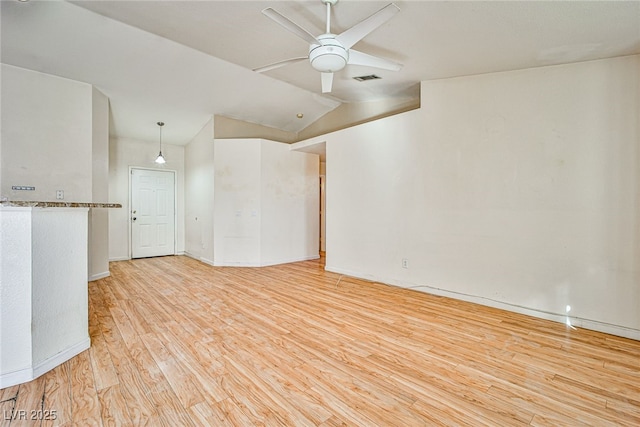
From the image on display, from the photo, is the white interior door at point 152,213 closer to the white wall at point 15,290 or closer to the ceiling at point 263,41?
the ceiling at point 263,41

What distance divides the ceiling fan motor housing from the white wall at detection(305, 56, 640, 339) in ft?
6.05

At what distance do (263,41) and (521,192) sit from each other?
3419 mm

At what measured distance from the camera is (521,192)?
312 centimetres

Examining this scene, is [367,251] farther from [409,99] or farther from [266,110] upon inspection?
[266,110]

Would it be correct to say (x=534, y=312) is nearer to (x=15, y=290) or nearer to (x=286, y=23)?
(x=286, y=23)

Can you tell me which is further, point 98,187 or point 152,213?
point 152,213

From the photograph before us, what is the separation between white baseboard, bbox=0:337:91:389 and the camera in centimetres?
174

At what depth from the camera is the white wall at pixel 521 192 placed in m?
2.63

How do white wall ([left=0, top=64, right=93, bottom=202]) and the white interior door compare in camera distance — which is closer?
white wall ([left=0, top=64, right=93, bottom=202])

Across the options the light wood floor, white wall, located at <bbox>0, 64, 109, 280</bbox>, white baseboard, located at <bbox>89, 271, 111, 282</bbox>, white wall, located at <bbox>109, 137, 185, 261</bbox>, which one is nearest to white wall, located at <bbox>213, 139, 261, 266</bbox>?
white baseboard, located at <bbox>89, 271, 111, 282</bbox>

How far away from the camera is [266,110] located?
5680 mm

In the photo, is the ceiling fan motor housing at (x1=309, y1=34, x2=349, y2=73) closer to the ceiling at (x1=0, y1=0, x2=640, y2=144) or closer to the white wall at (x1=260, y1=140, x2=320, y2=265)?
the ceiling at (x1=0, y1=0, x2=640, y2=144)

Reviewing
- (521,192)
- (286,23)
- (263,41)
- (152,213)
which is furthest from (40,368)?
(152,213)

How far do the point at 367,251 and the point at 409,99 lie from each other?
257 centimetres
